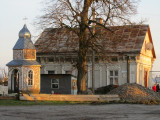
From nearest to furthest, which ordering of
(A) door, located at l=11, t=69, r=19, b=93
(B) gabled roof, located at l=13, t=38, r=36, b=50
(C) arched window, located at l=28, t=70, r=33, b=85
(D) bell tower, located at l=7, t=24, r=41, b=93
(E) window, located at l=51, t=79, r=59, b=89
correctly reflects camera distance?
(D) bell tower, located at l=7, t=24, r=41, b=93 < (C) arched window, located at l=28, t=70, r=33, b=85 < (B) gabled roof, located at l=13, t=38, r=36, b=50 < (A) door, located at l=11, t=69, r=19, b=93 < (E) window, located at l=51, t=79, r=59, b=89

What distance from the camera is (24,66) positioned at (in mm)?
33094

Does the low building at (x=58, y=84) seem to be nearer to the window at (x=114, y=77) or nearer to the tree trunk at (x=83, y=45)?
the tree trunk at (x=83, y=45)

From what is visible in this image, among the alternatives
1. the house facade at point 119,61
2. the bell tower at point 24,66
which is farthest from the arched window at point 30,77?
the house facade at point 119,61

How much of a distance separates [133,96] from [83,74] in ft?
14.2

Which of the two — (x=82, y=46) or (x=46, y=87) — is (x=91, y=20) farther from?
(x=46, y=87)

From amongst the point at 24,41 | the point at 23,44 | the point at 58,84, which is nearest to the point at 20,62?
the point at 23,44

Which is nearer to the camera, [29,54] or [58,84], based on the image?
[29,54]

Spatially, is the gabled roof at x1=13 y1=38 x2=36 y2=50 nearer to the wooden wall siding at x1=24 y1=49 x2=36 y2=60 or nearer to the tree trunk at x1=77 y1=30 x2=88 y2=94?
the wooden wall siding at x1=24 y1=49 x2=36 y2=60

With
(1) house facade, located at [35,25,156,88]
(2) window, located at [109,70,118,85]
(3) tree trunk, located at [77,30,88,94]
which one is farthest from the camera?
(2) window, located at [109,70,118,85]

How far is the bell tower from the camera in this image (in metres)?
33.2

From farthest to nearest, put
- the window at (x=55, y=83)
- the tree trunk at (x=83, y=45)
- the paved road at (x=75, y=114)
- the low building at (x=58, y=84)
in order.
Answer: the window at (x=55, y=83), the low building at (x=58, y=84), the tree trunk at (x=83, y=45), the paved road at (x=75, y=114)

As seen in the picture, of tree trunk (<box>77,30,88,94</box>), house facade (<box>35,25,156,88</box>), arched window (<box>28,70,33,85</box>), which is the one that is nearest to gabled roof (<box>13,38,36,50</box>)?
arched window (<box>28,70,33,85</box>)

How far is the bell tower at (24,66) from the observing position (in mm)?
33156

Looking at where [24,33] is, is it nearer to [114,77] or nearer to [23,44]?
[23,44]
